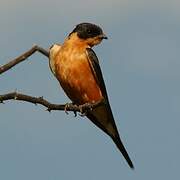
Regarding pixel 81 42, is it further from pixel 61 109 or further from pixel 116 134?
pixel 61 109

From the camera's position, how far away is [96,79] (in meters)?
10.6

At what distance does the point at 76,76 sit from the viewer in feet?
33.2

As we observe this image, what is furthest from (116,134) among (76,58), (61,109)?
(61,109)

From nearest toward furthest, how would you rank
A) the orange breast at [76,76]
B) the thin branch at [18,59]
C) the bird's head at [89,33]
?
the thin branch at [18,59] → the bird's head at [89,33] → the orange breast at [76,76]

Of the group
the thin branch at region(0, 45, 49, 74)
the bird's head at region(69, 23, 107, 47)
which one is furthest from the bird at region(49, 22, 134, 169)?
the thin branch at region(0, 45, 49, 74)

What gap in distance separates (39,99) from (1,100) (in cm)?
39

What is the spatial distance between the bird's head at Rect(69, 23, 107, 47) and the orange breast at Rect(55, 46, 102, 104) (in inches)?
10.5

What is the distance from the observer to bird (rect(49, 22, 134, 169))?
32.9 feet

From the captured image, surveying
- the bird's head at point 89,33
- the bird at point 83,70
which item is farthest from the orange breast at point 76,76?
the bird's head at point 89,33

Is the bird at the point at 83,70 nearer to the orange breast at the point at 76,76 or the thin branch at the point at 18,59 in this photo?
the orange breast at the point at 76,76

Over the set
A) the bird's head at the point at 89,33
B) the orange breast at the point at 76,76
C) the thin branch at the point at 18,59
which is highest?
the thin branch at the point at 18,59

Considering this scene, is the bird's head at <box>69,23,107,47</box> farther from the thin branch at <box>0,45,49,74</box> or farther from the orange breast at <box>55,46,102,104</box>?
the thin branch at <box>0,45,49,74</box>

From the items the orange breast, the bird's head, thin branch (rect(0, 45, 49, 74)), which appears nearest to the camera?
thin branch (rect(0, 45, 49, 74))

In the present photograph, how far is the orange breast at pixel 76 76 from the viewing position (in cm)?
1002
